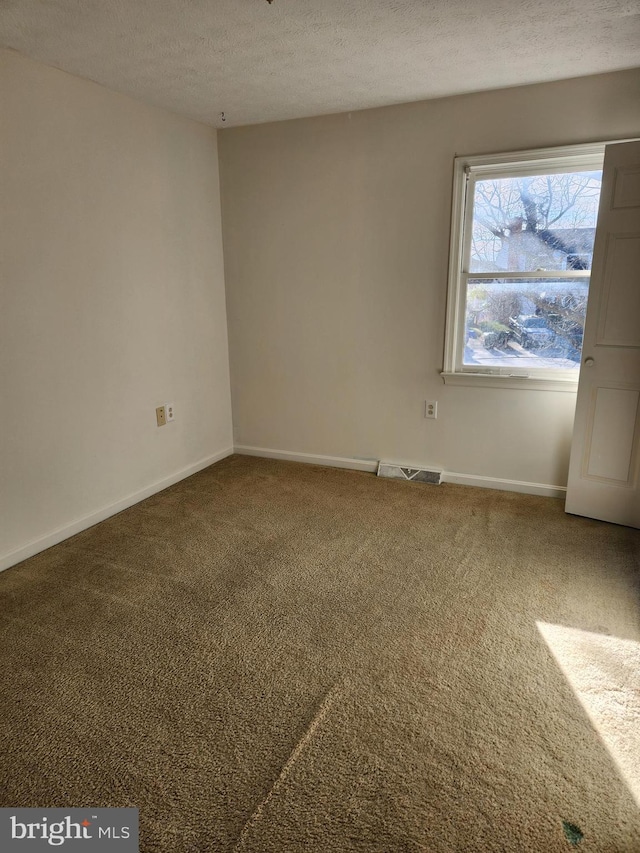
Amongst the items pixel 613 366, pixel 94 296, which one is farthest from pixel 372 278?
pixel 94 296

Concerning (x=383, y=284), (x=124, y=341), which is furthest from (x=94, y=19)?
(x=383, y=284)

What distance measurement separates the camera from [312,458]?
403cm

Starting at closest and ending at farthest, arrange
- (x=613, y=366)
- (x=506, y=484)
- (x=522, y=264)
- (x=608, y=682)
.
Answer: (x=608, y=682)
(x=613, y=366)
(x=522, y=264)
(x=506, y=484)

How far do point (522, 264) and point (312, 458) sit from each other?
193cm

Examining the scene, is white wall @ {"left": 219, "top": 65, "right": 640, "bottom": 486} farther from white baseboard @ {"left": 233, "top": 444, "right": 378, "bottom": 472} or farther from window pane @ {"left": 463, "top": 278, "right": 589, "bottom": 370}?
window pane @ {"left": 463, "top": 278, "right": 589, "bottom": 370}

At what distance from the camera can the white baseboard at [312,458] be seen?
3.86m

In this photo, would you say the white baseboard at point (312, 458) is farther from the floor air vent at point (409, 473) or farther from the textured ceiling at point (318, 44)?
the textured ceiling at point (318, 44)

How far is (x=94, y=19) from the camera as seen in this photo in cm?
210

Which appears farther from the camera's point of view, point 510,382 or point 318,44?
point 510,382

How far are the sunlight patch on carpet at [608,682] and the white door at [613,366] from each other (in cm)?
112

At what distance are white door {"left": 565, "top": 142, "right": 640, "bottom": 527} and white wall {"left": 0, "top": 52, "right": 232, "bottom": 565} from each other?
247 cm

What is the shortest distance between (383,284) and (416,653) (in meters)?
2.35

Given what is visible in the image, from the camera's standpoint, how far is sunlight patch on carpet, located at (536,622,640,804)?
156 centimetres

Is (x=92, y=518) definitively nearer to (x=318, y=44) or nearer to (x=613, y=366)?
(x=318, y=44)
